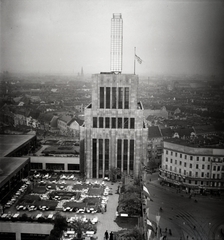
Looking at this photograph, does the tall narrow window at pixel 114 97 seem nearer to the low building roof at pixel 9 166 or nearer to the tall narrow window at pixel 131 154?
the tall narrow window at pixel 131 154

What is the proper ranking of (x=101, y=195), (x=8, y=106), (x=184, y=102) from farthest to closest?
(x=8, y=106), (x=184, y=102), (x=101, y=195)

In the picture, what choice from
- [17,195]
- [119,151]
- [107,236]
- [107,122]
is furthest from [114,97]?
[107,236]

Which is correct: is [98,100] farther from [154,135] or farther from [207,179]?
[207,179]

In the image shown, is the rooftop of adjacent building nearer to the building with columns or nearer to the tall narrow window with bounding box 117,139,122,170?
the building with columns

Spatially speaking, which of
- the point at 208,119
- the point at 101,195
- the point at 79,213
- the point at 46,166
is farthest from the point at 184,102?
the point at 46,166

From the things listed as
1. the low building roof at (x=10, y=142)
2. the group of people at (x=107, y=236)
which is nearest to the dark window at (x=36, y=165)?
the low building roof at (x=10, y=142)

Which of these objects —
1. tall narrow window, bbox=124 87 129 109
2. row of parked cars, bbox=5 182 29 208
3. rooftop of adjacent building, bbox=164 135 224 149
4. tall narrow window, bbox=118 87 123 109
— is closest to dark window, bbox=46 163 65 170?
row of parked cars, bbox=5 182 29 208
